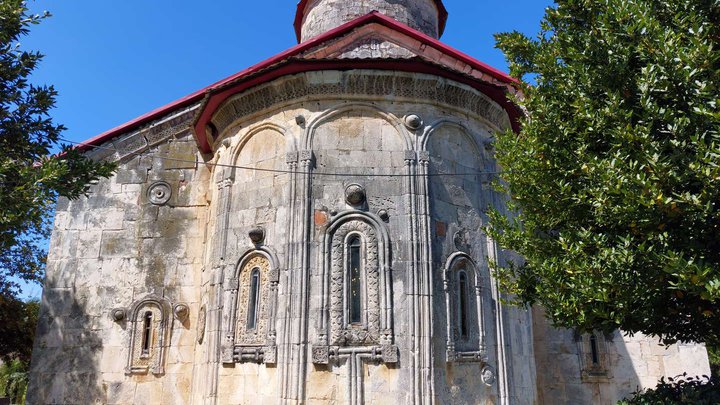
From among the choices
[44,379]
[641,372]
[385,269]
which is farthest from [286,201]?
[641,372]

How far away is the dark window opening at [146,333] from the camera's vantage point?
8680 mm

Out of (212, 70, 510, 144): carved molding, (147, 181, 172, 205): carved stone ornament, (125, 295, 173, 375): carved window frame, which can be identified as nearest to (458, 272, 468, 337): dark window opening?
(212, 70, 510, 144): carved molding

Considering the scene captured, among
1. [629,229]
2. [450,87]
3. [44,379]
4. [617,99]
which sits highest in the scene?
[450,87]

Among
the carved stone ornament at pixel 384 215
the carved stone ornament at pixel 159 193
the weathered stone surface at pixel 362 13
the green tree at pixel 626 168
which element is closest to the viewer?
the green tree at pixel 626 168

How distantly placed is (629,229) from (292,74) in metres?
5.14

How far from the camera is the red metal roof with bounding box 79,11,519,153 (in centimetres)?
768

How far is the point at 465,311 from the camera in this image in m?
7.42

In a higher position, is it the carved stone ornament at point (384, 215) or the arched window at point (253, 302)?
the carved stone ornament at point (384, 215)

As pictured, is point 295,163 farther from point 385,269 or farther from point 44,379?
point 44,379

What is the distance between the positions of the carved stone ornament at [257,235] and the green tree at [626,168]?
366 centimetres

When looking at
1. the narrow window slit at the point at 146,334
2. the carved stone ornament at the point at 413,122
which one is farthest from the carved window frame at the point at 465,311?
the narrow window slit at the point at 146,334

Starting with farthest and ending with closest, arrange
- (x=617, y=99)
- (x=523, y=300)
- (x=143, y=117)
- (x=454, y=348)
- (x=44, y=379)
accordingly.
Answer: (x=143, y=117) → (x=44, y=379) → (x=454, y=348) → (x=523, y=300) → (x=617, y=99)

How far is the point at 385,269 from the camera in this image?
23.2 feet

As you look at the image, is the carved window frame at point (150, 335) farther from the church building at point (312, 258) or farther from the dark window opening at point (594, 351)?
the dark window opening at point (594, 351)
